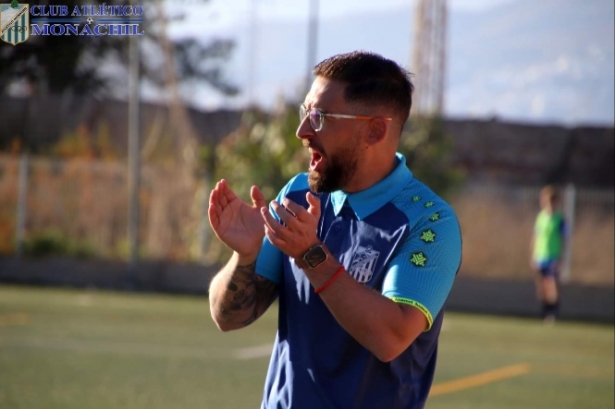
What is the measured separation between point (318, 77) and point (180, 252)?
58.1ft

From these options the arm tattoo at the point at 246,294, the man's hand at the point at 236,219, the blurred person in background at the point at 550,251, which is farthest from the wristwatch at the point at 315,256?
the blurred person in background at the point at 550,251

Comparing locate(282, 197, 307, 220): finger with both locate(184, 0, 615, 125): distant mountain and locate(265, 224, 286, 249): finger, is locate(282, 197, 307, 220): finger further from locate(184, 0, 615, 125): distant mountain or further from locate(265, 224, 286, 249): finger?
locate(184, 0, 615, 125): distant mountain

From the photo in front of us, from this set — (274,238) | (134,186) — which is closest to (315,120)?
(274,238)

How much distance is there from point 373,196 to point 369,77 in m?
0.38

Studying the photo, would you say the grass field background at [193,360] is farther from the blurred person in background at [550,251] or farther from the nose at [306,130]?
the nose at [306,130]

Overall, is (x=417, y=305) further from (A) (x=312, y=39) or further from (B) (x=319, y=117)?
(A) (x=312, y=39)

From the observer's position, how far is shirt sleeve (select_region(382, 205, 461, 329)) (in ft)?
10.7

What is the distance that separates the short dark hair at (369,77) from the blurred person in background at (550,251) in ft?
47.7

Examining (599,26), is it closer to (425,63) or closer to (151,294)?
(151,294)

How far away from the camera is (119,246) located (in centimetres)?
2125

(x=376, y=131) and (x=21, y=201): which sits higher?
(x=376, y=131)

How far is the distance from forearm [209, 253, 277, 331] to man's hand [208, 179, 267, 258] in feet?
0.27

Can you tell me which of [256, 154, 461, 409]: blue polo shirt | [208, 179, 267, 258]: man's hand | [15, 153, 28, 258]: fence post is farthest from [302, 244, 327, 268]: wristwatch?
[15, 153, 28, 258]: fence post

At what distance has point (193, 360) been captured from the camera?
10969 mm
